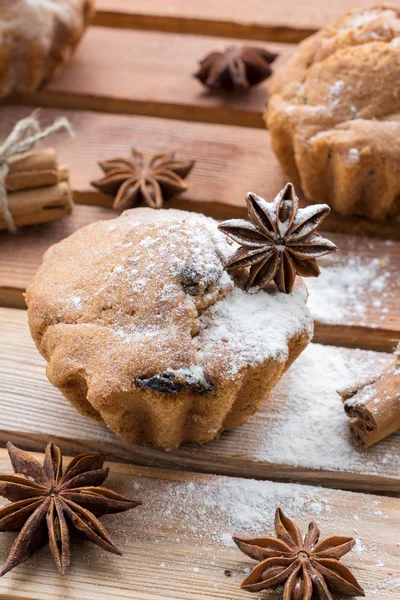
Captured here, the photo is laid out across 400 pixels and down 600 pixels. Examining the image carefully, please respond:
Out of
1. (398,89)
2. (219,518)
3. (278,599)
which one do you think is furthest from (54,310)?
(398,89)

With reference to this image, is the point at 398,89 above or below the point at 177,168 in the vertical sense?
above

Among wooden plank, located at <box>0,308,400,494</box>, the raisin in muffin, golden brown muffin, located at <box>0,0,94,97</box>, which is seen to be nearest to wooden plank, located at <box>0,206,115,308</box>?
wooden plank, located at <box>0,308,400,494</box>

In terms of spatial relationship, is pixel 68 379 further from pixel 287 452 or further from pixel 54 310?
pixel 287 452

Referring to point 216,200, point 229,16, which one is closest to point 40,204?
point 216,200

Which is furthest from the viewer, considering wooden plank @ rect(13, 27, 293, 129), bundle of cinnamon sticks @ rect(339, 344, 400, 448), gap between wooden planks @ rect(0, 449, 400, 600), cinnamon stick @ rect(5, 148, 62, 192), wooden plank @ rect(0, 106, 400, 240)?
wooden plank @ rect(13, 27, 293, 129)

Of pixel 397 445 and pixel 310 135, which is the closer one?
pixel 397 445

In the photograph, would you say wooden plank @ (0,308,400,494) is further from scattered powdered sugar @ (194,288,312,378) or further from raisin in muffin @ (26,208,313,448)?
scattered powdered sugar @ (194,288,312,378)

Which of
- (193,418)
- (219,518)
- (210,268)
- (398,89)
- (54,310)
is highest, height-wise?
(398,89)

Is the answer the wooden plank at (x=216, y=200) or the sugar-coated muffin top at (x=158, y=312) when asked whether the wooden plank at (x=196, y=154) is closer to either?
the wooden plank at (x=216, y=200)
